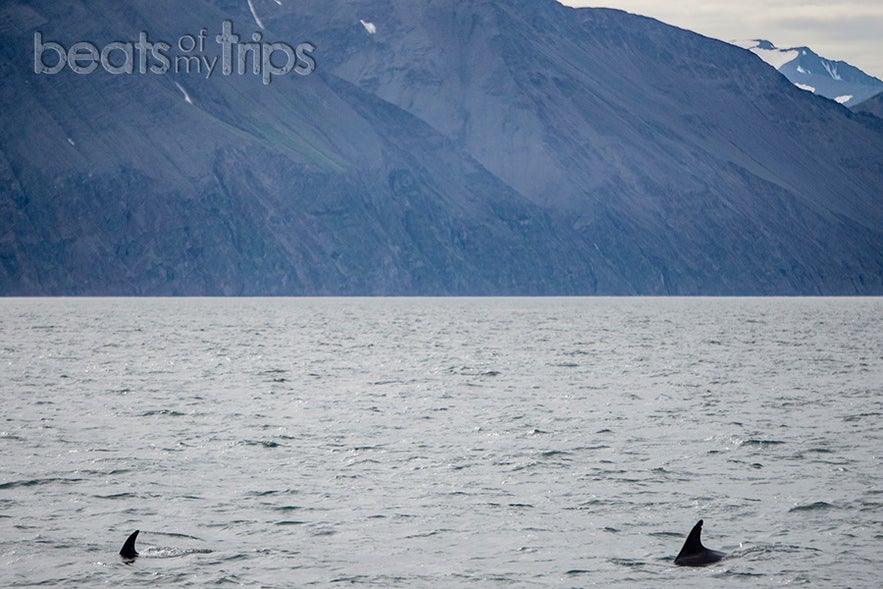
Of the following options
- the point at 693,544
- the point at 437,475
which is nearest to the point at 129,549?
the point at 693,544

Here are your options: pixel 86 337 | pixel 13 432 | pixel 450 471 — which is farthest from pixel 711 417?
pixel 86 337

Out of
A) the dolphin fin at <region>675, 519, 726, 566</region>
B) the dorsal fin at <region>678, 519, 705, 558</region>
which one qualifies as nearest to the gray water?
the dolphin fin at <region>675, 519, 726, 566</region>

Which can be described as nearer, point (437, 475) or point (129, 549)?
point (129, 549)

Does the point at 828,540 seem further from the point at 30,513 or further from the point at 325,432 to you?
the point at 325,432

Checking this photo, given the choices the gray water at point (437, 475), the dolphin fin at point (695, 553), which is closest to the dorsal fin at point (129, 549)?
the gray water at point (437, 475)

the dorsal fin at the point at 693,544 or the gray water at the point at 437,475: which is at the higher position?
the dorsal fin at the point at 693,544

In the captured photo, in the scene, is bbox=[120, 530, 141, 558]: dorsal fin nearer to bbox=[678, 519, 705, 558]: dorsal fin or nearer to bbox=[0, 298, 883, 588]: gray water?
bbox=[0, 298, 883, 588]: gray water

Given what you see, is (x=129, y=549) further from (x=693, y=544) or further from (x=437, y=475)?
(x=437, y=475)

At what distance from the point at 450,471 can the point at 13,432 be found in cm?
1292

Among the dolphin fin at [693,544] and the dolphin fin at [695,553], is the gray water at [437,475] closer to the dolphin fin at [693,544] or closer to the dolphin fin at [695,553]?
the dolphin fin at [695,553]

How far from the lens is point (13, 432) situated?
33312 mm

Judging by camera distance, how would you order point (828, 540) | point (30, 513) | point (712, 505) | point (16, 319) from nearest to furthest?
1. point (828, 540)
2. point (30, 513)
3. point (712, 505)
4. point (16, 319)

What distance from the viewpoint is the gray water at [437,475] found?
19094 mm

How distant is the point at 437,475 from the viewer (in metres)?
27.2
